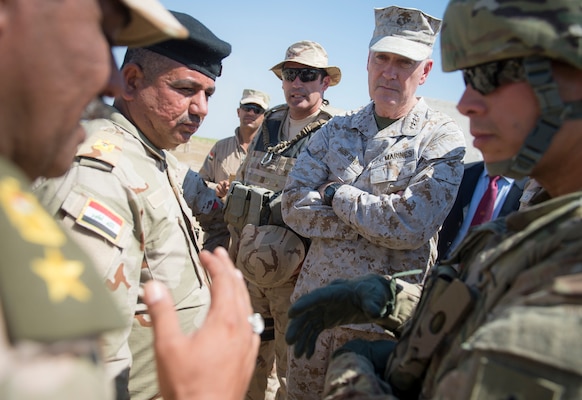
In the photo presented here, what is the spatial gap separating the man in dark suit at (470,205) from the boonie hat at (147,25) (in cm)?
334

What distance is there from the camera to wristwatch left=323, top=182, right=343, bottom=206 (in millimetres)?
3549

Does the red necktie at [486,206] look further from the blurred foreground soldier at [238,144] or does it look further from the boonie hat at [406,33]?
the blurred foreground soldier at [238,144]

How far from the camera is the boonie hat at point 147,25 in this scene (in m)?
1.29

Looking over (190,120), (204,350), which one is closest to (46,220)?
(204,350)

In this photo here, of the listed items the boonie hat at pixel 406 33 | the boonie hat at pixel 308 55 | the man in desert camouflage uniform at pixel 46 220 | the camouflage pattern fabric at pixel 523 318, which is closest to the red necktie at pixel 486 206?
the boonie hat at pixel 406 33

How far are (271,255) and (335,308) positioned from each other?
77.1 inches

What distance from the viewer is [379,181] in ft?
11.2

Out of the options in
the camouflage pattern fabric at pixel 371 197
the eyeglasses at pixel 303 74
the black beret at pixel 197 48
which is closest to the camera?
the black beret at pixel 197 48

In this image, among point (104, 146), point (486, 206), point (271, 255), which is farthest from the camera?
point (486, 206)

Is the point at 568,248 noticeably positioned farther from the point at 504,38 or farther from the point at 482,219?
the point at 482,219

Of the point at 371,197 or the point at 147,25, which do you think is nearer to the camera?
the point at 147,25

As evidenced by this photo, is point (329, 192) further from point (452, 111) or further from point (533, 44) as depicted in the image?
point (452, 111)

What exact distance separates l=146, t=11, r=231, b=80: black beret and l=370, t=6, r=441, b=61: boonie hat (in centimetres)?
113

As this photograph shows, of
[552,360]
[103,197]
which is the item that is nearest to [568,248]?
[552,360]
